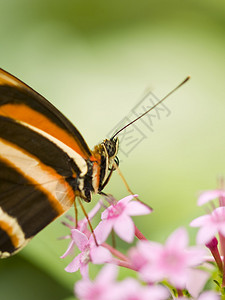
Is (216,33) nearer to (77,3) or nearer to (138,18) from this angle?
(138,18)

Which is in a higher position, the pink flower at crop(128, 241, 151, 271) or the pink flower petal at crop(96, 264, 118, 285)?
the pink flower at crop(128, 241, 151, 271)

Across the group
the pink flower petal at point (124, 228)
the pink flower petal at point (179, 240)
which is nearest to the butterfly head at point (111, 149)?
the pink flower petal at point (124, 228)

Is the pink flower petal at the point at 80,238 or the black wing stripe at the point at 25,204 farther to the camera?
the black wing stripe at the point at 25,204

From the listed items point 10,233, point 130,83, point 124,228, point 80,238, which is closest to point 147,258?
point 124,228

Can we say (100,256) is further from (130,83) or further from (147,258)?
(130,83)

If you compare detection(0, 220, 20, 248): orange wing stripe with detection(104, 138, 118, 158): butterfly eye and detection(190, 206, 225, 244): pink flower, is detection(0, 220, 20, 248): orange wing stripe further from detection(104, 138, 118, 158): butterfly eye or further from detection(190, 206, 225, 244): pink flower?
detection(190, 206, 225, 244): pink flower

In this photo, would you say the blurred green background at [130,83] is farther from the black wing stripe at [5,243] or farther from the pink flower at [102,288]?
the pink flower at [102,288]

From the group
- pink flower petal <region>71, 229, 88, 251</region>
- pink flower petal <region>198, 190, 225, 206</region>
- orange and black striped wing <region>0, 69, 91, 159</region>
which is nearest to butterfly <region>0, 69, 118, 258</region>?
orange and black striped wing <region>0, 69, 91, 159</region>
